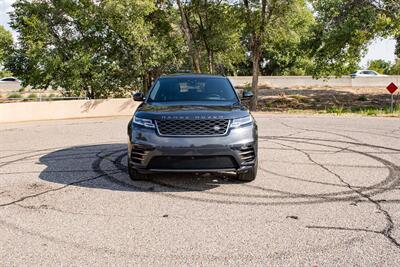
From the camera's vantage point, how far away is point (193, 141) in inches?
217

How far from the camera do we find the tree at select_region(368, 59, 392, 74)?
77975 millimetres

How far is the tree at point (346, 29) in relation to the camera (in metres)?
22.5

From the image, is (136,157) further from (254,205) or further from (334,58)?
(334,58)

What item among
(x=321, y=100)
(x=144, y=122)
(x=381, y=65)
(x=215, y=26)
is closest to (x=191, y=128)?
(x=144, y=122)

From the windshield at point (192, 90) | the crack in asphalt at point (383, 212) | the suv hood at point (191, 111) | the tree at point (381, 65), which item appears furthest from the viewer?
the tree at point (381, 65)

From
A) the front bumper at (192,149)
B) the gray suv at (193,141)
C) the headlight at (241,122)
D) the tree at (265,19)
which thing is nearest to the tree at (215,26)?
the tree at (265,19)

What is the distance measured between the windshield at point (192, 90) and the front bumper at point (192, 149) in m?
1.31

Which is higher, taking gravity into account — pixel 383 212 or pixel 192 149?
pixel 192 149

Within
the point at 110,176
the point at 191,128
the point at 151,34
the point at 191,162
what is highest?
the point at 151,34

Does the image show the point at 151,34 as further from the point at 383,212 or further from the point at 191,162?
the point at 383,212

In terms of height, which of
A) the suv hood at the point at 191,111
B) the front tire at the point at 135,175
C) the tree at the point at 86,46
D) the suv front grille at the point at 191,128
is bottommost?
the front tire at the point at 135,175

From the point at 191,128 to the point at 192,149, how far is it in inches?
12.6

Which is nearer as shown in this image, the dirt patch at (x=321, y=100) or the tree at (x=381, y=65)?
the dirt patch at (x=321, y=100)

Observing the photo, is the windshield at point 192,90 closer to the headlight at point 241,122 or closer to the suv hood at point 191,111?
the suv hood at point 191,111
